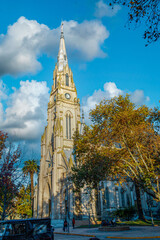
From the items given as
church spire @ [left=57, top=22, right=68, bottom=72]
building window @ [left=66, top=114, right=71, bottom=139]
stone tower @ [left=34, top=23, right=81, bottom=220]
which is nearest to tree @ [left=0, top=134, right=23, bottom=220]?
stone tower @ [left=34, top=23, right=81, bottom=220]

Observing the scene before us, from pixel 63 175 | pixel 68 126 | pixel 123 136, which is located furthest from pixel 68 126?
pixel 123 136

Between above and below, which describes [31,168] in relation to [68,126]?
below

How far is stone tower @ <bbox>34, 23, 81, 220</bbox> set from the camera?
123ft

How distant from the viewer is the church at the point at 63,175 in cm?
3569

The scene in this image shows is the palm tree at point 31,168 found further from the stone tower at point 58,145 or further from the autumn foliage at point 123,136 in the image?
the autumn foliage at point 123,136

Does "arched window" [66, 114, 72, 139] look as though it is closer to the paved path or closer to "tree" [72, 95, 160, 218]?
"tree" [72, 95, 160, 218]

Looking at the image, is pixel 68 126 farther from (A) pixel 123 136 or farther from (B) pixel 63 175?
(A) pixel 123 136

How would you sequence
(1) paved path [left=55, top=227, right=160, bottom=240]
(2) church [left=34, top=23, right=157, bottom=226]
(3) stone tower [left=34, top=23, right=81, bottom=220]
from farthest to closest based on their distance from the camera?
(3) stone tower [left=34, top=23, right=81, bottom=220]
(2) church [left=34, top=23, right=157, bottom=226]
(1) paved path [left=55, top=227, right=160, bottom=240]

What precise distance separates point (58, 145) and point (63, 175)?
21.0 ft

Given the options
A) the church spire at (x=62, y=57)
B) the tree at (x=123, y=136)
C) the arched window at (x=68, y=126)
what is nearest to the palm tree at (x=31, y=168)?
the arched window at (x=68, y=126)

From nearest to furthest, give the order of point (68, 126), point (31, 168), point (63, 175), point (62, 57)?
point (63, 175)
point (31, 168)
point (68, 126)
point (62, 57)

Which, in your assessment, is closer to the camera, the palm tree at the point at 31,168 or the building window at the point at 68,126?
the building window at the point at 68,126

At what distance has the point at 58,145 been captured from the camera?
42250 millimetres

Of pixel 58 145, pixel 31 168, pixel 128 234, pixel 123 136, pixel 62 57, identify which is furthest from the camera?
pixel 62 57
